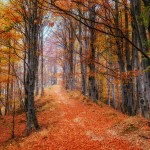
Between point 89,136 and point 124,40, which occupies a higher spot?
point 124,40

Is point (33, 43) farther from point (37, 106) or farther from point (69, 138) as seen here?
point (37, 106)

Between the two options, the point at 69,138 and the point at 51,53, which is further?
the point at 51,53

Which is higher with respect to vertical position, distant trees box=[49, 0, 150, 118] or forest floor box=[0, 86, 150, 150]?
distant trees box=[49, 0, 150, 118]

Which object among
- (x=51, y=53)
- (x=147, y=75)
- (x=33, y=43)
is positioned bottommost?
(x=147, y=75)

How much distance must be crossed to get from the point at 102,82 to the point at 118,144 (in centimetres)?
2684

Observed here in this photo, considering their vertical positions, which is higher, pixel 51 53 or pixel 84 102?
pixel 51 53

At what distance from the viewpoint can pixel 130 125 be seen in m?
9.91

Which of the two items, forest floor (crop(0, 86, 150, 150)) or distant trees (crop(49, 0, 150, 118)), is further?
forest floor (crop(0, 86, 150, 150))

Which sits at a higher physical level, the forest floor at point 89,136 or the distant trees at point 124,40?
the distant trees at point 124,40

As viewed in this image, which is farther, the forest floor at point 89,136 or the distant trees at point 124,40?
the forest floor at point 89,136

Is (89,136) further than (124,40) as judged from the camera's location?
No

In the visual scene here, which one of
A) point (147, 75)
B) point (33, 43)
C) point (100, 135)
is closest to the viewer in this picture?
point (147, 75)

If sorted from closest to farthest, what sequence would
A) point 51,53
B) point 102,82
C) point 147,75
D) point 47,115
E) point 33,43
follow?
point 147,75, point 33,43, point 47,115, point 102,82, point 51,53

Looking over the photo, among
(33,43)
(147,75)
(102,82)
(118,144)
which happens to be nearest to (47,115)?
(33,43)
